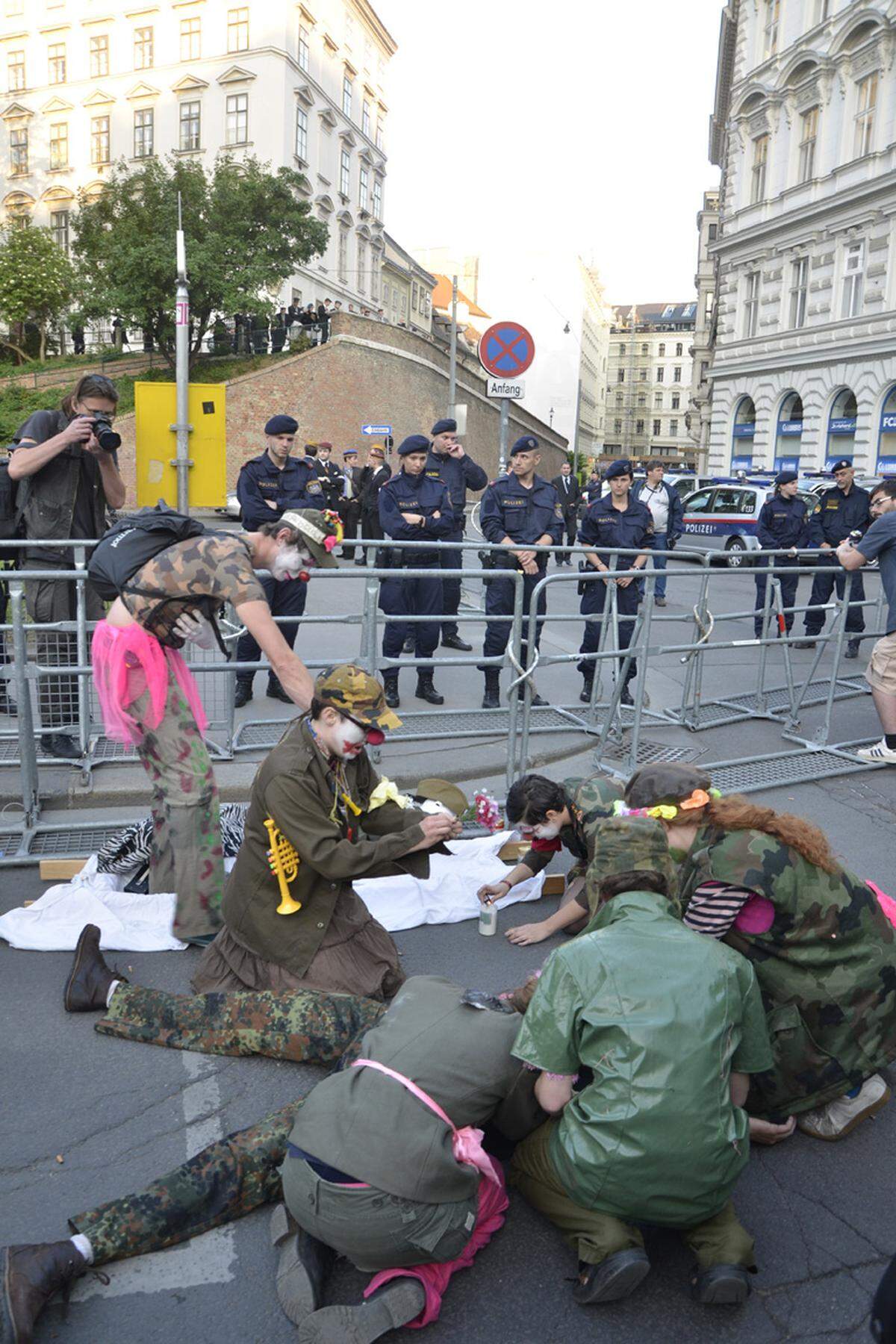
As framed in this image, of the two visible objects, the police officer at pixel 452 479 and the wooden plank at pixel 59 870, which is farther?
the police officer at pixel 452 479

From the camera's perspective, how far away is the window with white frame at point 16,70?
50.9 m

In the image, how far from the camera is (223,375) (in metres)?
32.0

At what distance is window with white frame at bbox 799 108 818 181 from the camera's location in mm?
33125

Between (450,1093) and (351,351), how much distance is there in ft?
113

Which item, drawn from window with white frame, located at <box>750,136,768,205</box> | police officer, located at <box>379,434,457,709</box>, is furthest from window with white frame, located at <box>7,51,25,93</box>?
police officer, located at <box>379,434,457,709</box>

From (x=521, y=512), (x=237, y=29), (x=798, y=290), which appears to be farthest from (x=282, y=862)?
(x=237, y=29)

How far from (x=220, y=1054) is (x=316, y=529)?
75.8 inches

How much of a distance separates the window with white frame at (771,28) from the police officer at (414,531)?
114ft

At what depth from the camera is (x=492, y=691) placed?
24.5ft

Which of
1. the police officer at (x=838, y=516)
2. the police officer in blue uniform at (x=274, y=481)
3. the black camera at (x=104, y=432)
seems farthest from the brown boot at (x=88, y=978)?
the police officer at (x=838, y=516)

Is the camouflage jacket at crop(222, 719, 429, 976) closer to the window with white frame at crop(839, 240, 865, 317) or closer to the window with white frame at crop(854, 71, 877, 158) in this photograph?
the window with white frame at crop(839, 240, 865, 317)

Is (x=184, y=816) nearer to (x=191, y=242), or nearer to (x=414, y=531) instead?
(x=414, y=531)

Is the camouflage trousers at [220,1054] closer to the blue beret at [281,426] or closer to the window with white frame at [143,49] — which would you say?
the blue beret at [281,426]

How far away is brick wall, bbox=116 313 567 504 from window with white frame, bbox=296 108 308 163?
1321 cm
